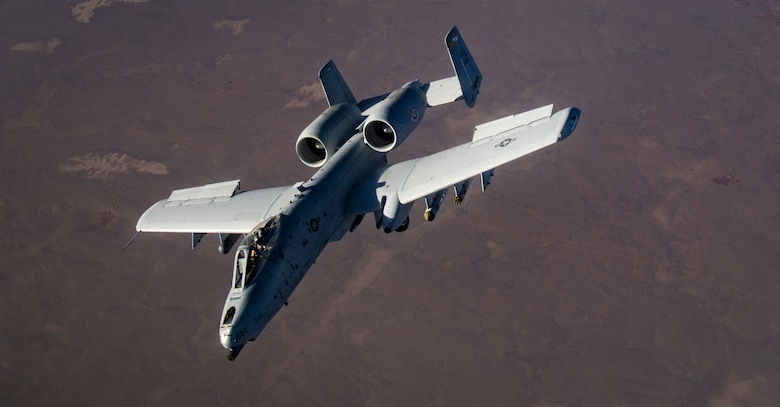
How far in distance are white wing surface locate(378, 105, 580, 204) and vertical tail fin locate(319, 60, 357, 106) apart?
531 centimetres

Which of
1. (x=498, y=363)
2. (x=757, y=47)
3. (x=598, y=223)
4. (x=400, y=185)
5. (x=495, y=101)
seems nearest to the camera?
(x=400, y=185)

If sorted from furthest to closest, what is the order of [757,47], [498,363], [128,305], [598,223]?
[757,47]
[598,223]
[128,305]
[498,363]

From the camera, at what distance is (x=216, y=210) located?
1119 inches

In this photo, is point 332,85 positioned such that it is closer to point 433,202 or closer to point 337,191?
point 337,191

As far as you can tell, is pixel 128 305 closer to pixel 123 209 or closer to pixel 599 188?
pixel 123 209

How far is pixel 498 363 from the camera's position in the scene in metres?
33.9

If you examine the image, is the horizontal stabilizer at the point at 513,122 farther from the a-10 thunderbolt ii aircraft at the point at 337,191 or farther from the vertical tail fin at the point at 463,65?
the vertical tail fin at the point at 463,65

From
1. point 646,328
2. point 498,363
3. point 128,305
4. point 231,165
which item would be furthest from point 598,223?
point 128,305

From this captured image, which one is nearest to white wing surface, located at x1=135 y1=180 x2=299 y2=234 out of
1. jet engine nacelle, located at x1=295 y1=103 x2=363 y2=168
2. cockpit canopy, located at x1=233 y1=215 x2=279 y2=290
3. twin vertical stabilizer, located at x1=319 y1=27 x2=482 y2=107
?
jet engine nacelle, located at x1=295 y1=103 x2=363 y2=168

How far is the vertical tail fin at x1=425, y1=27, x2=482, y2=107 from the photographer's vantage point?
101 ft

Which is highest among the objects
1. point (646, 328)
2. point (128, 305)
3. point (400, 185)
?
point (400, 185)

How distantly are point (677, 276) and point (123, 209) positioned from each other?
3108 cm

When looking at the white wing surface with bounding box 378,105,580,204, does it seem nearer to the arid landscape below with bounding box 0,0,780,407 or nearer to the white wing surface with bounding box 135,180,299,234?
the white wing surface with bounding box 135,180,299,234

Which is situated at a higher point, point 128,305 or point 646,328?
point 128,305
